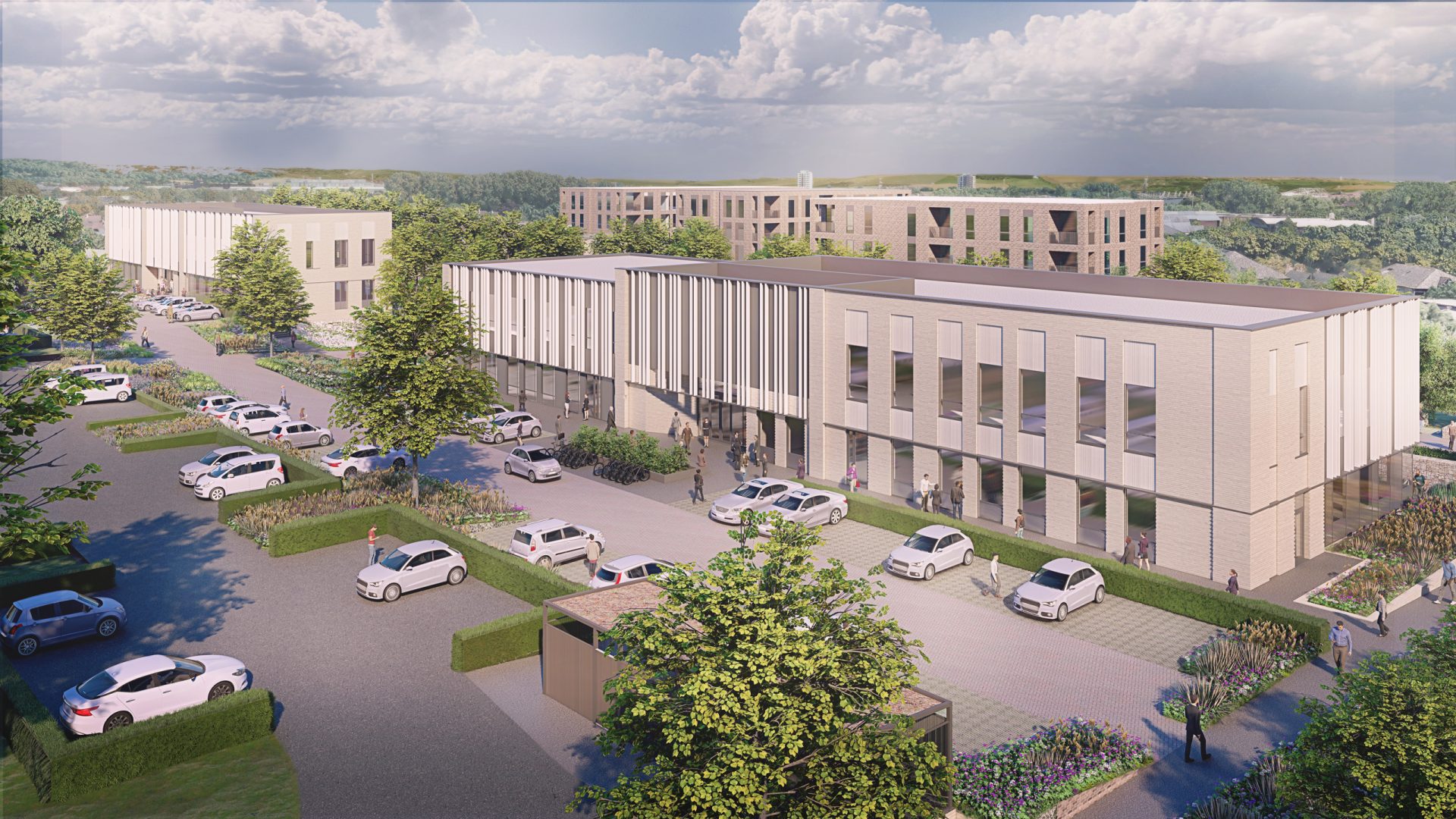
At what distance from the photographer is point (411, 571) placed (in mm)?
34594

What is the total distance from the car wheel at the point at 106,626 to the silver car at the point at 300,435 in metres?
23.3

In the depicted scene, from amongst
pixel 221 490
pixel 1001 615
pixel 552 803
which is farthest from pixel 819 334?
pixel 552 803

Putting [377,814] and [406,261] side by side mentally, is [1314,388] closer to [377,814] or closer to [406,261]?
[377,814]

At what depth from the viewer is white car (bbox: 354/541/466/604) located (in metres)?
34.0

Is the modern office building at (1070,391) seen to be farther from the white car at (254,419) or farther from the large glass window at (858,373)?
the white car at (254,419)

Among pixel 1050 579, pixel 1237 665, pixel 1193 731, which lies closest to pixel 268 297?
pixel 1050 579

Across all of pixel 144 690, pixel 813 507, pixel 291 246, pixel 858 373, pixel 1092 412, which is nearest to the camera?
pixel 144 690

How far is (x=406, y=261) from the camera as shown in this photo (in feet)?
321

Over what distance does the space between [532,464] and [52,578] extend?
19.3 m

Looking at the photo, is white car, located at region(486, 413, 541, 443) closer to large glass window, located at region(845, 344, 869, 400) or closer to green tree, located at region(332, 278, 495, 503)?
green tree, located at region(332, 278, 495, 503)

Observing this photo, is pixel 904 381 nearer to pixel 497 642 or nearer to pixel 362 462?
pixel 497 642

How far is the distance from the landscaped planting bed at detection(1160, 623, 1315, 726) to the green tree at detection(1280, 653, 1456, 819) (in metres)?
9.27

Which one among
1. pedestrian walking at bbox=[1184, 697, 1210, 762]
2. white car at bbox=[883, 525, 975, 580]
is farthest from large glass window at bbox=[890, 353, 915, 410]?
pedestrian walking at bbox=[1184, 697, 1210, 762]

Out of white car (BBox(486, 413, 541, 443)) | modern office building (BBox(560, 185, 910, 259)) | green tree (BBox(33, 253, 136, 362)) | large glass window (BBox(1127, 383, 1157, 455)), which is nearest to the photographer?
large glass window (BBox(1127, 383, 1157, 455))
